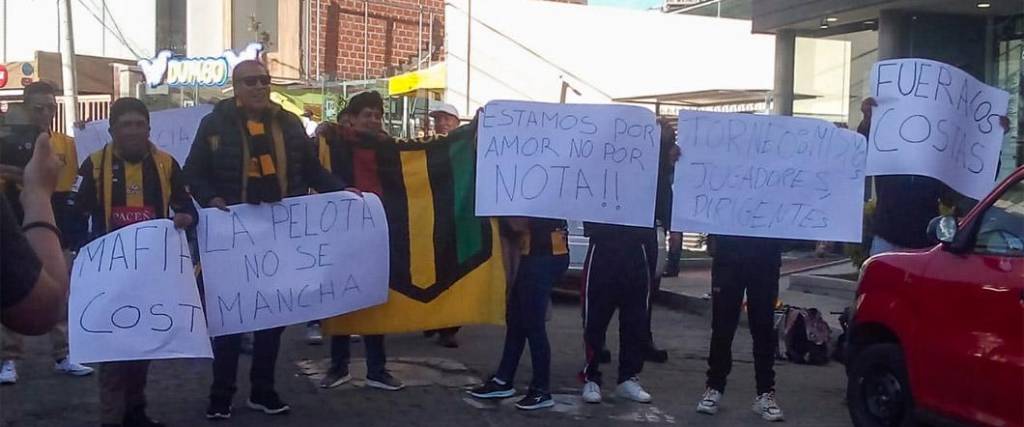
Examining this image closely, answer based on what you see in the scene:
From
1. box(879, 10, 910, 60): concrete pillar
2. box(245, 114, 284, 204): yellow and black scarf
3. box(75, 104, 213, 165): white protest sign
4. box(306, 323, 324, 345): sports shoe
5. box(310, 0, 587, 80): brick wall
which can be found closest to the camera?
box(245, 114, 284, 204): yellow and black scarf

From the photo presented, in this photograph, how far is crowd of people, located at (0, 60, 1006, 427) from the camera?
5910 mm

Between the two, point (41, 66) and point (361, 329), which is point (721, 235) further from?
point (41, 66)

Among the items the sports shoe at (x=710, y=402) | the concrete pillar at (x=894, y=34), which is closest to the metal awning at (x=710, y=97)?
the concrete pillar at (x=894, y=34)

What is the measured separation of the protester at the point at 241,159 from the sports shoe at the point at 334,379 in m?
0.88

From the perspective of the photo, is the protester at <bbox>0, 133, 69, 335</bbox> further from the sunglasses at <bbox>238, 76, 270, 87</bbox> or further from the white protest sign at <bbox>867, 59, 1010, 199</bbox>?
the white protest sign at <bbox>867, 59, 1010, 199</bbox>

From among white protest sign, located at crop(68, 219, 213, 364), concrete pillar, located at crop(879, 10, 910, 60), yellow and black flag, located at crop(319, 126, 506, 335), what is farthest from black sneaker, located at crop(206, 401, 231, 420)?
concrete pillar, located at crop(879, 10, 910, 60)

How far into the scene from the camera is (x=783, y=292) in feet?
40.3

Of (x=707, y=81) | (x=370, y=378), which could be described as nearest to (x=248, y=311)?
(x=370, y=378)

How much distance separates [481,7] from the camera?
2269 centimetres

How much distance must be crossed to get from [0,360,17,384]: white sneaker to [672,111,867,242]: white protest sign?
13.9ft

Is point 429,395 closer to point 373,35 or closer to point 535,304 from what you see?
point 535,304

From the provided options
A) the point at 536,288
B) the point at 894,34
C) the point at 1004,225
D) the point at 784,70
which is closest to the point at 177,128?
the point at 536,288

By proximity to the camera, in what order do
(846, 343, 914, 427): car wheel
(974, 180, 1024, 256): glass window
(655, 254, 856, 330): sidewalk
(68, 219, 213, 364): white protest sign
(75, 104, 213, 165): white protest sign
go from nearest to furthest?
1. (974, 180, 1024, 256): glass window
2. (68, 219, 213, 364): white protest sign
3. (846, 343, 914, 427): car wheel
4. (75, 104, 213, 165): white protest sign
5. (655, 254, 856, 330): sidewalk

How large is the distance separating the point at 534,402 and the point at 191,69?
18.1 m
